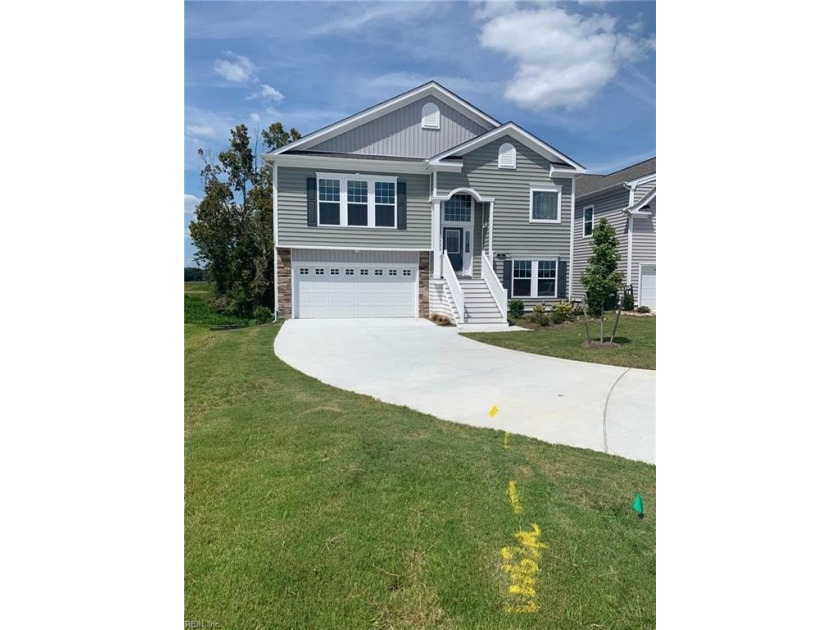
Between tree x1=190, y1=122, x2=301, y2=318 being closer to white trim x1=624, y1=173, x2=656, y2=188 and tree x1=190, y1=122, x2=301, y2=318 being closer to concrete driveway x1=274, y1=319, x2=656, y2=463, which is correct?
concrete driveway x1=274, y1=319, x2=656, y2=463

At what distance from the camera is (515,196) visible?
51.9ft

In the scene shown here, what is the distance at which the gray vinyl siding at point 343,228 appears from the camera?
1477 cm

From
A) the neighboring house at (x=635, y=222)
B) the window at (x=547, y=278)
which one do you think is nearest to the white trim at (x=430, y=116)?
the window at (x=547, y=278)

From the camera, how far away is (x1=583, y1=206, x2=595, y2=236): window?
20172mm

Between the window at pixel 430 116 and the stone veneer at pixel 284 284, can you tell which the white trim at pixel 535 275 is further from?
the stone veneer at pixel 284 284

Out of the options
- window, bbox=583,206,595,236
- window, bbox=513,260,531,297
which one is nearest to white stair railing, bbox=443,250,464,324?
window, bbox=513,260,531,297

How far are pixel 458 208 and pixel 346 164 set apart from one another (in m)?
3.85

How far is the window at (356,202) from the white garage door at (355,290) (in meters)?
1.44

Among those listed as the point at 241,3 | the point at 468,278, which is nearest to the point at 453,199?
the point at 468,278

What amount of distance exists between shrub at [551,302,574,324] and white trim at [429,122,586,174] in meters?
4.29

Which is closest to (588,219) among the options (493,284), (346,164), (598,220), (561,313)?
(598,220)

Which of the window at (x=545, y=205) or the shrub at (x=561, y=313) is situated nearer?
the shrub at (x=561, y=313)

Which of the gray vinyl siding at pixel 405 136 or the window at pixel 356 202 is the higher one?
the gray vinyl siding at pixel 405 136

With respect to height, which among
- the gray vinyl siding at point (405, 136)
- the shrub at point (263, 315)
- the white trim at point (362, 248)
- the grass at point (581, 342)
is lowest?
the grass at point (581, 342)
